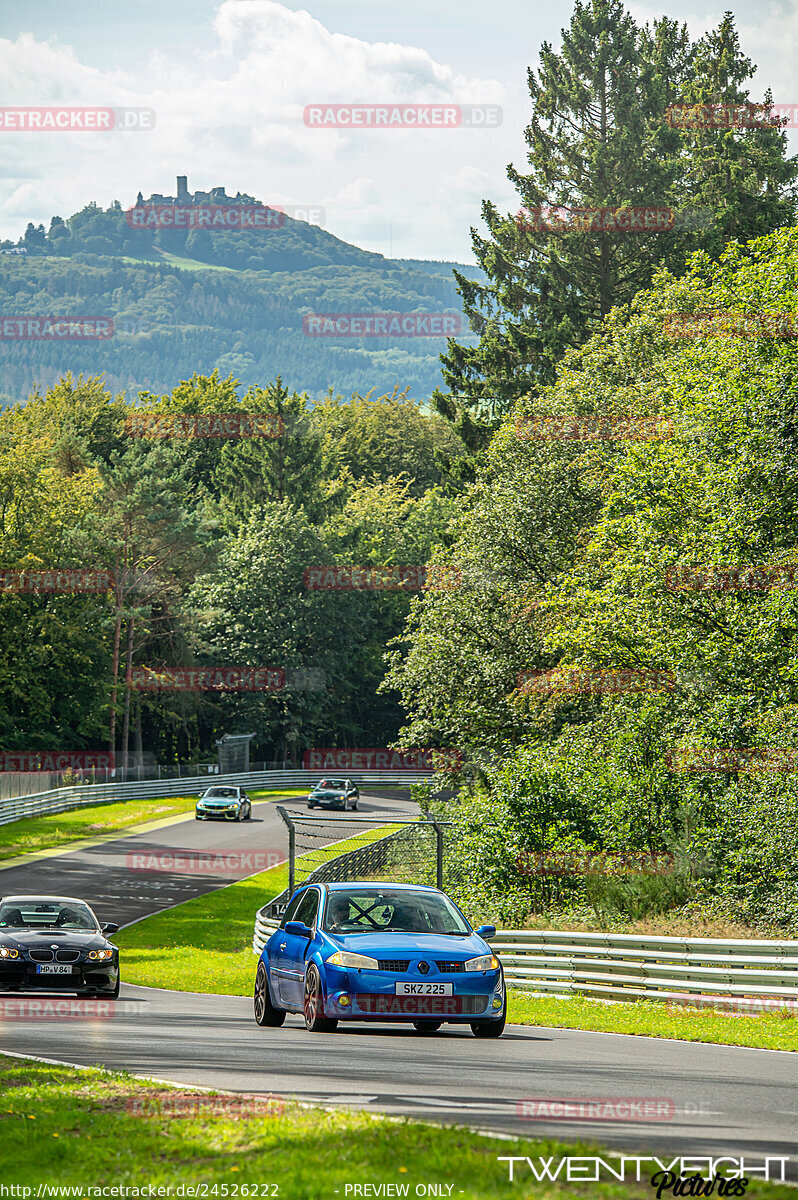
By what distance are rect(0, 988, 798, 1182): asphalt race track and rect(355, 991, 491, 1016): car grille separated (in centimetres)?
28

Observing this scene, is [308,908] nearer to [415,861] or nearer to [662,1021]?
[662,1021]

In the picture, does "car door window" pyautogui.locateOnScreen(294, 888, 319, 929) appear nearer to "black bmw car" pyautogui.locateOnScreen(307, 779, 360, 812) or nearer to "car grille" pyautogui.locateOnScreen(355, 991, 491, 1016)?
Answer: "car grille" pyautogui.locateOnScreen(355, 991, 491, 1016)

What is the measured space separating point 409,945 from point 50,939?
265 inches

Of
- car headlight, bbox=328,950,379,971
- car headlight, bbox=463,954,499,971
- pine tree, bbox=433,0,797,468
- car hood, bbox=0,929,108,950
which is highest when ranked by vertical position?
pine tree, bbox=433,0,797,468

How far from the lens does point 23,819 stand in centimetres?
5522

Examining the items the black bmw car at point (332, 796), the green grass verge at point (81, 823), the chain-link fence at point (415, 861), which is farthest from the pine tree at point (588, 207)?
the chain-link fence at point (415, 861)

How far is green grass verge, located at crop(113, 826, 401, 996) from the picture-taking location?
2408 cm

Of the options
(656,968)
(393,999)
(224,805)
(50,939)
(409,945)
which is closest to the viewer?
(393,999)

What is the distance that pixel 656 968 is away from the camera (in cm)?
1831

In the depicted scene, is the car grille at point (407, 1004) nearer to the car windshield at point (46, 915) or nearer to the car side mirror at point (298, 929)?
the car side mirror at point (298, 929)

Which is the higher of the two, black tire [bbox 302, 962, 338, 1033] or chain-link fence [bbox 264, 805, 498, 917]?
black tire [bbox 302, 962, 338, 1033]

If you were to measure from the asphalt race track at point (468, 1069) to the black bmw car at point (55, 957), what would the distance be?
588 millimetres

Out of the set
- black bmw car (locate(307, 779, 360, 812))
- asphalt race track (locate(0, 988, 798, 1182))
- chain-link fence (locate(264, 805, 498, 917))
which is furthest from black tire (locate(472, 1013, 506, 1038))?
black bmw car (locate(307, 779, 360, 812))

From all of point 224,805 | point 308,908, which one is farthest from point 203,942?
point 224,805
